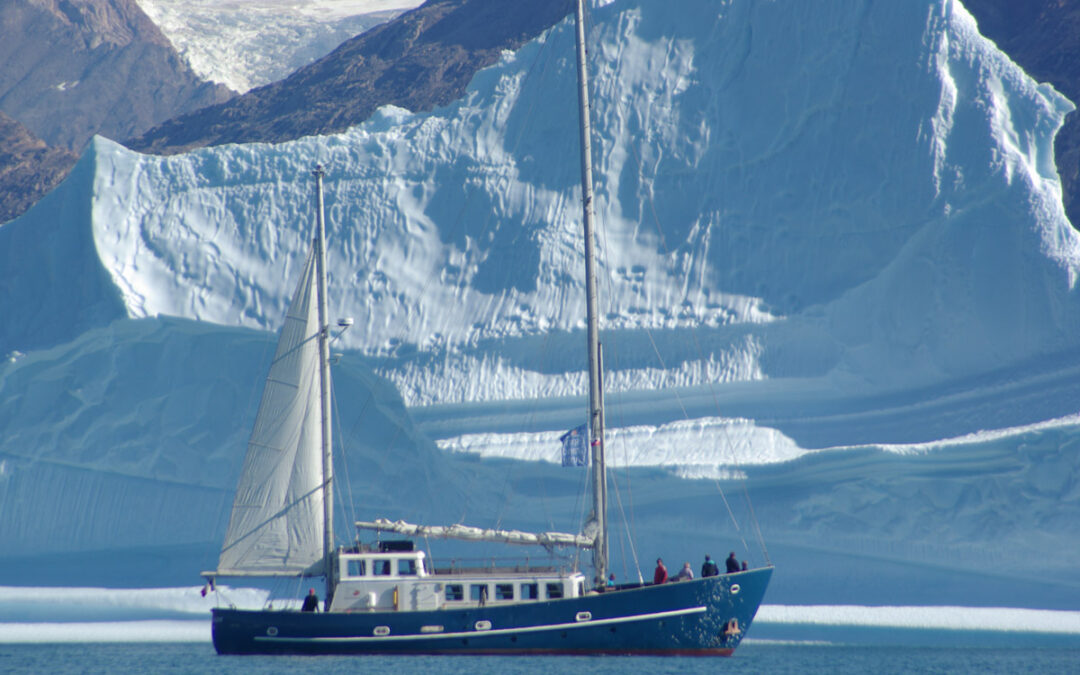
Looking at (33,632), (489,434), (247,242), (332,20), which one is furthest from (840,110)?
(332,20)

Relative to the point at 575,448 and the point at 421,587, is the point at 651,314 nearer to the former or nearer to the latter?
the point at 575,448

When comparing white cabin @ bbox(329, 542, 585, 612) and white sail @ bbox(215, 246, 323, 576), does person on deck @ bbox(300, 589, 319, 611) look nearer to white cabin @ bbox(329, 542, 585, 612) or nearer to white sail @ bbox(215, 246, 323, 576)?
white cabin @ bbox(329, 542, 585, 612)

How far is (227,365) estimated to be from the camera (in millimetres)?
26922

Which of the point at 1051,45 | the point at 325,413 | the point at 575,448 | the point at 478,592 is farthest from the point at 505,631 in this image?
the point at 1051,45

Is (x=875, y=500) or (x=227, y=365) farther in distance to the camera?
(x=227, y=365)

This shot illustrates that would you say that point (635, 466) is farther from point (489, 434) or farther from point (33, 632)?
point (33, 632)

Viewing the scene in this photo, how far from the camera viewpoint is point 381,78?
4622 centimetres

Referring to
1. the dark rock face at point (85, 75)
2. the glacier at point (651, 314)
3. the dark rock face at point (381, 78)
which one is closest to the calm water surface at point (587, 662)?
the glacier at point (651, 314)

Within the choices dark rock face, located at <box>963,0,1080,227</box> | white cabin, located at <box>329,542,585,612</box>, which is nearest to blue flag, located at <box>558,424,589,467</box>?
white cabin, located at <box>329,542,585,612</box>

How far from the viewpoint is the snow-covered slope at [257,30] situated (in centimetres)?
6944

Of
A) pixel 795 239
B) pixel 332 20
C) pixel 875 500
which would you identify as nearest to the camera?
pixel 875 500

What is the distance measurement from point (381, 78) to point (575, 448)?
1135 inches

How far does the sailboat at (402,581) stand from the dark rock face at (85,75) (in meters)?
42.9

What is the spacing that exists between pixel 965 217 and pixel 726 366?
5291mm
